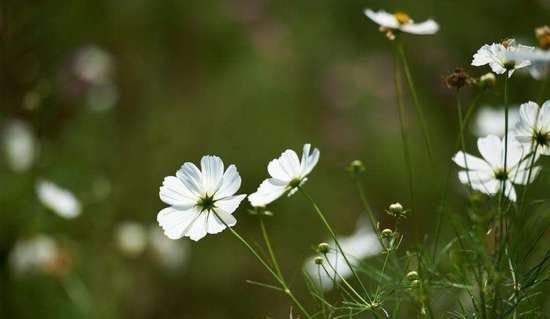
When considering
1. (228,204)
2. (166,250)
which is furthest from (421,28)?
(166,250)

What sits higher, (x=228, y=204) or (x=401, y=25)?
(x=401, y=25)

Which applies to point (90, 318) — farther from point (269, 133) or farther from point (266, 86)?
point (266, 86)

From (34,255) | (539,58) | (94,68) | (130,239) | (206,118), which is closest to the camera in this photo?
(539,58)

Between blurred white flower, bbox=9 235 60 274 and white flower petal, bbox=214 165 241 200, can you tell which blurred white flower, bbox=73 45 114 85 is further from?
white flower petal, bbox=214 165 241 200

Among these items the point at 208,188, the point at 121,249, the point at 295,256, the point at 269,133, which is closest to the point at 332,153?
the point at 269,133

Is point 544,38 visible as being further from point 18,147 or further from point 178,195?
point 18,147

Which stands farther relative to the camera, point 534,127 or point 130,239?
point 130,239

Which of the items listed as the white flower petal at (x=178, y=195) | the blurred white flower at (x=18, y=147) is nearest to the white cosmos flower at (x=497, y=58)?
the white flower petal at (x=178, y=195)

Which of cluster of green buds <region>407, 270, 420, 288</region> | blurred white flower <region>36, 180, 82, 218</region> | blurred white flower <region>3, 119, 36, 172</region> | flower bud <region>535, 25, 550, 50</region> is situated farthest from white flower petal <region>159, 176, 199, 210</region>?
blurred white flower <region>3, 119, 36, 172</region>
